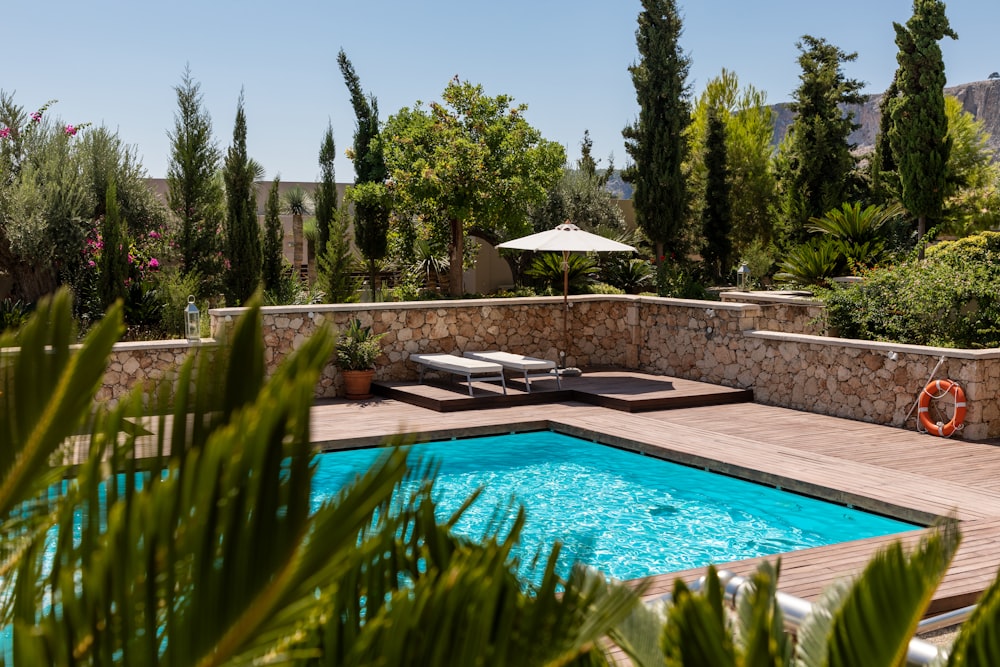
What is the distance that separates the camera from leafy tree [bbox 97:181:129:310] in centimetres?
1394

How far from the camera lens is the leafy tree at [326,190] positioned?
81.5ft

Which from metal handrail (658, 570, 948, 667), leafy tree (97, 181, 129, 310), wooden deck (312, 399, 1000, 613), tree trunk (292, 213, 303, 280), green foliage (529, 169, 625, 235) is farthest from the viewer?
tree trunk (292, 213, 303, 280)

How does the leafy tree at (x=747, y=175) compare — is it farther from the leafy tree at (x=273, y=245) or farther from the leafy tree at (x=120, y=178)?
the leafy tree at (x=120, y=178)

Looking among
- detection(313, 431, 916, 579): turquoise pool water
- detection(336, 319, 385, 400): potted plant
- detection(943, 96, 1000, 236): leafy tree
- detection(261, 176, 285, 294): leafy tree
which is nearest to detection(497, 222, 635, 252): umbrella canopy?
detection(336, 319, 385, 400): potted plant

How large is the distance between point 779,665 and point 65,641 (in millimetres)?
868

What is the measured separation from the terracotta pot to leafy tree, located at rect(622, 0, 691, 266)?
1388cm

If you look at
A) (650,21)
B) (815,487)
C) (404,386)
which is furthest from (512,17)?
(815,487)

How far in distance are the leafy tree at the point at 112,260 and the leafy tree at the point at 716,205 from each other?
18330mm

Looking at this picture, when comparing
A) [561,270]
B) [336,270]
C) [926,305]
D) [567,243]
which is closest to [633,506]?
[926,305]

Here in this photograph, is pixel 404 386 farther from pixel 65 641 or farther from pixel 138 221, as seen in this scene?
pixel 65 641

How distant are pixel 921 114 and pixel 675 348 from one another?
12.0 metres

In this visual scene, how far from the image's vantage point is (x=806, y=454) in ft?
31.6

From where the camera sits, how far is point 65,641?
3.09ft

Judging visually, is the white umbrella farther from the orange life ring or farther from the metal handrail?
the metal handrail
